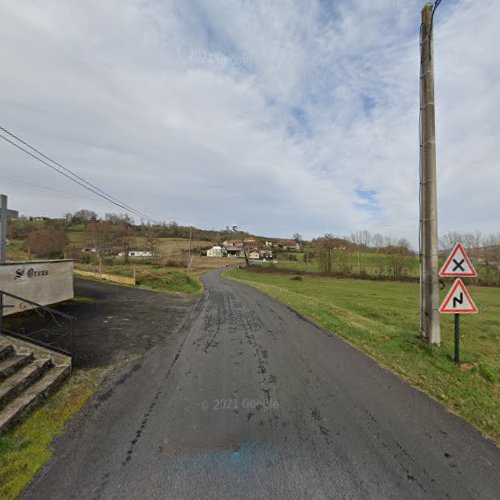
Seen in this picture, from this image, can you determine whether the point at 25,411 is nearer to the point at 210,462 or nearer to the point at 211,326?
the point at 210,462

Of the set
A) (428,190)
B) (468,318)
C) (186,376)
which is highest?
(428,190)

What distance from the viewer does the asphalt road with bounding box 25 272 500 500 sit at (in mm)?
2518

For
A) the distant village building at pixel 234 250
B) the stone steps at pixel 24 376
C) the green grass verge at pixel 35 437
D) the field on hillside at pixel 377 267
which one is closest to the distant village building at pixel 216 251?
the distant village building at pixel 234 250

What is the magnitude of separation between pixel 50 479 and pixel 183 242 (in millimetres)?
85536

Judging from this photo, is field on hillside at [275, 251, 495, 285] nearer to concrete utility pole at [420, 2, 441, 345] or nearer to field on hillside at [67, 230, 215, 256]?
field on hillside at [67, 230, 215, 256]

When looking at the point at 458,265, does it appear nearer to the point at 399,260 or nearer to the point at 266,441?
the point at 266,441

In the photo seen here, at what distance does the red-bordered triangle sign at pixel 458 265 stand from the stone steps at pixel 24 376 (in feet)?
26.8

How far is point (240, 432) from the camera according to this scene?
3.34 meters

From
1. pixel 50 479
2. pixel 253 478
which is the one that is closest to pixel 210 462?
pixel 253 478

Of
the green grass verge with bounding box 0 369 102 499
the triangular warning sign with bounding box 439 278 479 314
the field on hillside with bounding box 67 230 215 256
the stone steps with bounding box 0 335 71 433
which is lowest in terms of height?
the green grass verge with bounding box 0 369 102 499

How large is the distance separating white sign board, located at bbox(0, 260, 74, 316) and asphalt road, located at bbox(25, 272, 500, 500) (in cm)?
669

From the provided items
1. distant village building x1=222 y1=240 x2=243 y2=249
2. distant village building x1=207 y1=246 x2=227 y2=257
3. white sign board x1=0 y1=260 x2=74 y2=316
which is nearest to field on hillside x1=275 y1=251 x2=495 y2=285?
white sign board x1=0 y1=260 x2=74 y2=316

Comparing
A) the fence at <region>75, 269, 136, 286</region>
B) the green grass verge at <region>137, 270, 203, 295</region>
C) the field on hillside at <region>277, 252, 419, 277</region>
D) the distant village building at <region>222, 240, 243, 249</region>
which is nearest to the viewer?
the fence at <region>75, 269, 136, 286</region>

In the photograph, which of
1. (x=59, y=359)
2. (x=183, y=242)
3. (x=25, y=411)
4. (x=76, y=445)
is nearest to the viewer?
(x=76, y=445)
